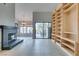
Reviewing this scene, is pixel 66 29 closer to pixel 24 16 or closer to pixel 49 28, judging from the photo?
pixel 24 16

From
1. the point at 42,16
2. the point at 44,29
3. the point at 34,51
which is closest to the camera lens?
the point at 34,51

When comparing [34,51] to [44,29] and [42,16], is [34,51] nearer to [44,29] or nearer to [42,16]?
[42,16]

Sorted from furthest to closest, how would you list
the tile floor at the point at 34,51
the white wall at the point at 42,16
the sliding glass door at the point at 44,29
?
1. the sliding glass door at the point at 44,29
2. the white wall at the point at 42,16
3. the tile floor at the point at 34,51

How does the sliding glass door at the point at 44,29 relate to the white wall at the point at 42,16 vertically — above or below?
below

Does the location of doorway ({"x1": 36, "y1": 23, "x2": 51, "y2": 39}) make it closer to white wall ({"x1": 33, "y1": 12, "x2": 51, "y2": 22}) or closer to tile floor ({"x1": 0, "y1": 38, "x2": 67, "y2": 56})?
white wall ({"x1": 33, "y1": 12, "x2": 51, "y2": 22})

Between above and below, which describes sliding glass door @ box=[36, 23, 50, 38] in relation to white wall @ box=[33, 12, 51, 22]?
below

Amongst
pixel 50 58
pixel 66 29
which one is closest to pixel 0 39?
pixel 66 29

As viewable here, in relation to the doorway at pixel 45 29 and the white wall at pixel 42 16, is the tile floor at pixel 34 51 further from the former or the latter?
the doorway at pixel 45 29

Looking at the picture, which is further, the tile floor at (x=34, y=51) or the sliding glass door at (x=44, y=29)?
the sliding glass door at (x=44, y=29)

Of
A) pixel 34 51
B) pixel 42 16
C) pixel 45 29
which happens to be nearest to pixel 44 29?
pixel 45 29

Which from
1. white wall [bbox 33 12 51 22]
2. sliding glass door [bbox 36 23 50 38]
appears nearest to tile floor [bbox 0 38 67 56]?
white wall [bbox 33 12 51 22]

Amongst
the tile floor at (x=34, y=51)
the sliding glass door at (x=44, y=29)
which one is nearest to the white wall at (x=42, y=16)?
the sliding glass door at (x=44, y=29)

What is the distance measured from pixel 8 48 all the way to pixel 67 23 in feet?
11.0

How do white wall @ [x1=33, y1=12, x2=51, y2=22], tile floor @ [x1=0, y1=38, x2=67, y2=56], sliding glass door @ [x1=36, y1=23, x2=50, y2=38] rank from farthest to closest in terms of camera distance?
sliding glass door @ [x1=36, y1=23, x2=50, y2=38]
white wall @ [x1=33, y1=12, x2=51, y2=22]
tile floor @ [x1=0, y1=38, x2=67, y2=56]
